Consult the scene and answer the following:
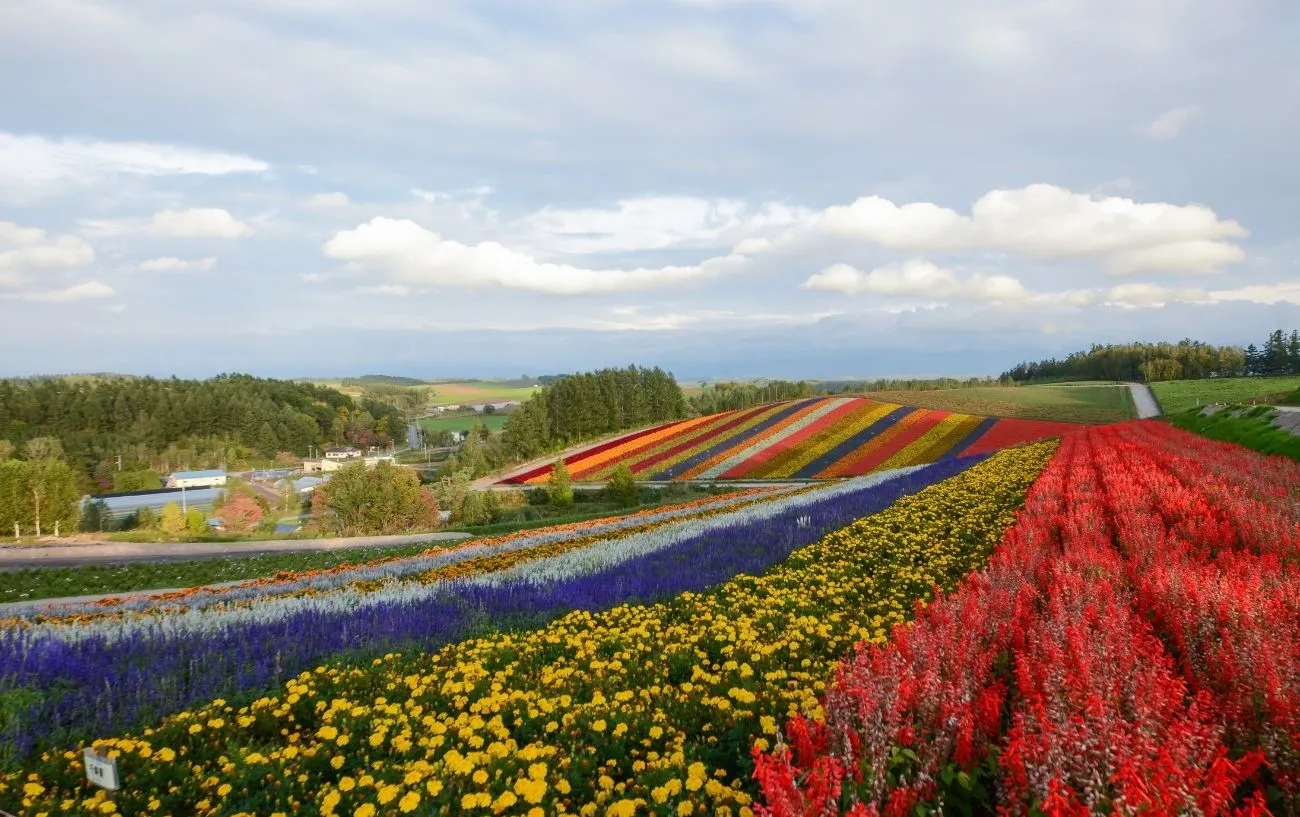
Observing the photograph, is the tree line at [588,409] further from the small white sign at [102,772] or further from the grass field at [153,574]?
the small white sign at [102,772]

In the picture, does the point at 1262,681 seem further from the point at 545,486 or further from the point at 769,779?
the point at 545,486

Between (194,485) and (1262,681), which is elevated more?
(1262,681)

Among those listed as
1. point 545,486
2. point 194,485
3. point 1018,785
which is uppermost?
point 1018,785

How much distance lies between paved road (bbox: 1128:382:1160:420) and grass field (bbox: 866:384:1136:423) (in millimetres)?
759

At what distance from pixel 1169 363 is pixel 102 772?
4833 inches

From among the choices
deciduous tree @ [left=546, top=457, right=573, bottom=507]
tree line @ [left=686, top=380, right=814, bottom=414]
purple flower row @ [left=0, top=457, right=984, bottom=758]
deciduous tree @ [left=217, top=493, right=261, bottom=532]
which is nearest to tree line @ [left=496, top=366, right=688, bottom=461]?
tree line @ [left=686, top=380, right=814, bottom=414]

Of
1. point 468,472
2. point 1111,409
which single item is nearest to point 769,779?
point 468,472

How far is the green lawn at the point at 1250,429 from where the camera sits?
65.7 ft

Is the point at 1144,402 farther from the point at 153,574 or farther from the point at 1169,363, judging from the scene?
the point at 153,574

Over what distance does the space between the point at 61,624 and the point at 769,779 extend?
9.71 m

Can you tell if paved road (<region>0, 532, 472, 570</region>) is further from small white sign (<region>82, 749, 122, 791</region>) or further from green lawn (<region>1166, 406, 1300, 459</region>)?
green lawn (<region>1166, 406, 1300, 459</region>)

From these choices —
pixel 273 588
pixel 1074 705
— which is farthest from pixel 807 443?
pixel 1074 705

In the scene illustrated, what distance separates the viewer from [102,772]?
12.4ft

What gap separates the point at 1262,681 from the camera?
3543 millimetres
